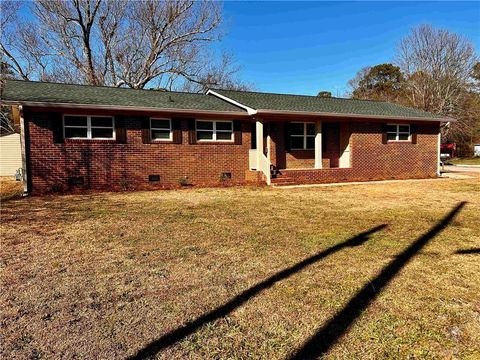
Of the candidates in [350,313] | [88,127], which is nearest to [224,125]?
[88,127]

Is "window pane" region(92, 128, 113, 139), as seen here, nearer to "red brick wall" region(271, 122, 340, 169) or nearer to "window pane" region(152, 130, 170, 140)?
"window pane" region(152, 130, 170, 140)

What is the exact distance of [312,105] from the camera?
15172mm

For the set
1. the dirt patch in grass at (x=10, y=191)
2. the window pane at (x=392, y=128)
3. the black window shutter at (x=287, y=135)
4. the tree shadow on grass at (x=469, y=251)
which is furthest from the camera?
the window pane at (x=392, y=128)

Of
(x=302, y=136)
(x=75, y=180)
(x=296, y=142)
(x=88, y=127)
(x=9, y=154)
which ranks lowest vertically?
(x=75, y=180)

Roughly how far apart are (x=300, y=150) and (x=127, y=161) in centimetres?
760

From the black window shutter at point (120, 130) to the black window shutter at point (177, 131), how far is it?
176 centimetres

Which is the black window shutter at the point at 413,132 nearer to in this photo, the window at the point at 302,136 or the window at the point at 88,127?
the window at the point at 302,136

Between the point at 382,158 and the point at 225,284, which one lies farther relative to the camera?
A: the point at 382,158

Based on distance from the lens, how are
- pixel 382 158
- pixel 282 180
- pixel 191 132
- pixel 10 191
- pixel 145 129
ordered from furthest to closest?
pixel 382 158
pixel 282 180
pixel 191 132
pixel 145 129
pixel 10 191

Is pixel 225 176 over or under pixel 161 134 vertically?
under

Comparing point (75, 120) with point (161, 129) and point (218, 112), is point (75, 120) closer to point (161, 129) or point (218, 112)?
point (161, 129)

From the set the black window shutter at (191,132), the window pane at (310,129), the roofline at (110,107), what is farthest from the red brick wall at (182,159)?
the window pane at (310,129)

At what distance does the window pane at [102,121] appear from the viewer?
11.7 meters

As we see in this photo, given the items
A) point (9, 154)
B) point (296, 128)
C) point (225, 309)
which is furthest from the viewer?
point (9, 154)
